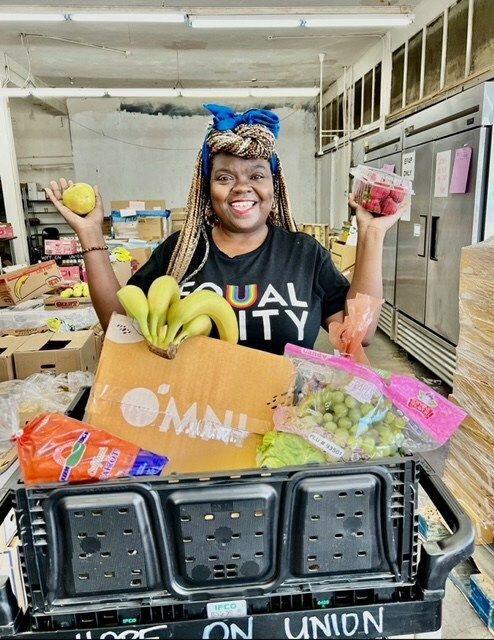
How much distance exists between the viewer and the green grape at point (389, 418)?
27.7 inches

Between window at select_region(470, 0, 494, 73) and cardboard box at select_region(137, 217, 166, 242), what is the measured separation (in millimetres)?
4981

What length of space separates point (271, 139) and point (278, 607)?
1.10 meters

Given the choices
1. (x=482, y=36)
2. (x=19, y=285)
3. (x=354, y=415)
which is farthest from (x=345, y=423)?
(x=482, y=36)

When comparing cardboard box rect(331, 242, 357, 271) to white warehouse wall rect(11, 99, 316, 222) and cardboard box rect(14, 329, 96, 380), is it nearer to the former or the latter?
cardboard box rect(14, 329, 96, 380)

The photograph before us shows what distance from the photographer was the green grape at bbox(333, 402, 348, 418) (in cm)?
70

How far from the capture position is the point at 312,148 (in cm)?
1161

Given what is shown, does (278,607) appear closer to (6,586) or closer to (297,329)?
(6,586)

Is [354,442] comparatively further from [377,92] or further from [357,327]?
[377,92]

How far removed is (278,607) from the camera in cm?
66

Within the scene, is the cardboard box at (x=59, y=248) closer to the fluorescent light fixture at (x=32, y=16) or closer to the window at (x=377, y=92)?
the fluorescent light fixture at (x=32, y=16)

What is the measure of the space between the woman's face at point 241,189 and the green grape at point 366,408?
76 cm

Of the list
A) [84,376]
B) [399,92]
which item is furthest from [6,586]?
[399,92]

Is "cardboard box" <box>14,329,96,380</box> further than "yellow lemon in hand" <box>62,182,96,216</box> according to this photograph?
Yes

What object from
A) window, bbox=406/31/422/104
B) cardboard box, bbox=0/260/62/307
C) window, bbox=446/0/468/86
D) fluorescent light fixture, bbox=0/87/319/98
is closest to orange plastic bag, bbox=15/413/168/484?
cardboard box, bbox=0/260/62/307
